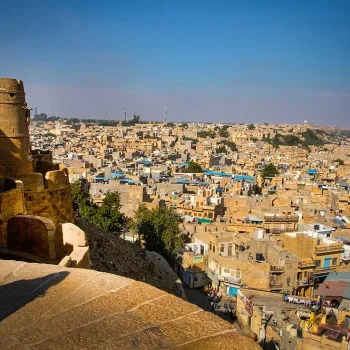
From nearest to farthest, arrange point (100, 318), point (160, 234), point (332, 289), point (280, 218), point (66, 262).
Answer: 1. point (100, 318)
2. point (66, 262)
3. point (332, 289)
4. point (160, 234)
5. point (280, 218)

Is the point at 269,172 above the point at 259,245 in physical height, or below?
below

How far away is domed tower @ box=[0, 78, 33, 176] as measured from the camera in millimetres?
11062

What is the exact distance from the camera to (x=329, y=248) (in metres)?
23.1

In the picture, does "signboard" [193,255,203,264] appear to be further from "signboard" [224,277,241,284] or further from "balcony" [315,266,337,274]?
"balcony" [315,266,337,274]

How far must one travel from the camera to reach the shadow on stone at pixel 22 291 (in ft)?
10.5

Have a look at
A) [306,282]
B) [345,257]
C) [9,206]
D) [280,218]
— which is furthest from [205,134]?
[9,206]

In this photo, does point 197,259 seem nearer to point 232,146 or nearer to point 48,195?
point 48,195

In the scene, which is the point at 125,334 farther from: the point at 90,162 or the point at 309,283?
the point at 90,162

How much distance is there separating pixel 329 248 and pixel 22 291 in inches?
866

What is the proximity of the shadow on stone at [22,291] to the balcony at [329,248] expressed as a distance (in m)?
21.0

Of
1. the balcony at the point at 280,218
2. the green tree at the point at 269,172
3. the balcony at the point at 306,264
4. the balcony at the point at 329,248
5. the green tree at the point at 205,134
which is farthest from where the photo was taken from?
the green tree at the point at 205,134

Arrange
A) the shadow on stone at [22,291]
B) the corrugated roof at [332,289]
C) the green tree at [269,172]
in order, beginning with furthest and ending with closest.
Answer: the green tree at [269,172] < the corrugated roof at [332,289] < the shadow on stone at [22,291]

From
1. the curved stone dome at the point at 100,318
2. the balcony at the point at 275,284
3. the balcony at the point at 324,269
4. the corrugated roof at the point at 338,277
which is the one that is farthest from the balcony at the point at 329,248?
the curved stone dome at the point at 100,318

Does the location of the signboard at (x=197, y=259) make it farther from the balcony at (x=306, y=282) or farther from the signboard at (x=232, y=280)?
the balcony at (x=306, y=282)
